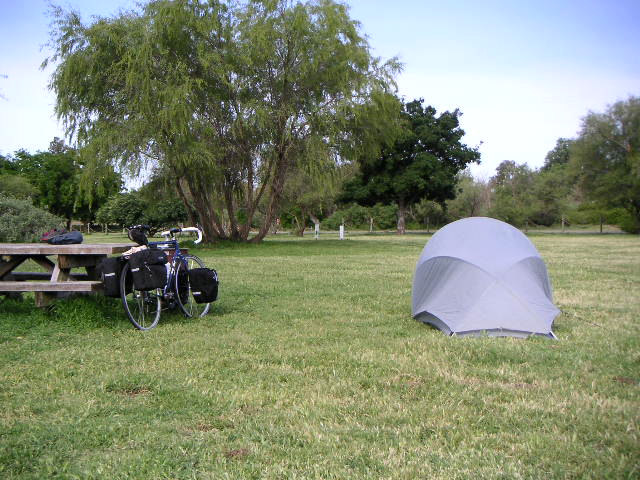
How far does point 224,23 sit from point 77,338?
21772 mm

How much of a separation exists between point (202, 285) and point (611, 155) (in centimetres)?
5308

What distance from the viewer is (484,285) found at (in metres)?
7.12

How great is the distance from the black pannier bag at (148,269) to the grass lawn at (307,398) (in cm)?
59

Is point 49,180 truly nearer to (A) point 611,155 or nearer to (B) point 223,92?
(B) point 223,92

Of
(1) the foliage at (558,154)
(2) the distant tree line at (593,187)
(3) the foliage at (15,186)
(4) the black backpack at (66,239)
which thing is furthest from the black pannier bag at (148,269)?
(1) the foliage at (558,154)

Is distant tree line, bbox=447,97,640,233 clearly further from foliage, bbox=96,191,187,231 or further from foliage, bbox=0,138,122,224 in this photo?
foliage, bbox=0,138,122,224

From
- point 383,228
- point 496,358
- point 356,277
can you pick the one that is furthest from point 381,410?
point 383,228

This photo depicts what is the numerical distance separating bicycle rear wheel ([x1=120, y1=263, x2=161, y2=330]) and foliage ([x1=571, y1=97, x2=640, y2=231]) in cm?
5044

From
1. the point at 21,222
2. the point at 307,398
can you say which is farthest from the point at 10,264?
the point at 21,222

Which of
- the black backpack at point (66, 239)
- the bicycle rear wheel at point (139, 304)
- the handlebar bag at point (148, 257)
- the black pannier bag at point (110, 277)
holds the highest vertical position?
the black backpack at point (66, 239)

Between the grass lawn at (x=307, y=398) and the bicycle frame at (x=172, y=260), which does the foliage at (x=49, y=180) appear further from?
the grass lawn at (x=307, y=398)

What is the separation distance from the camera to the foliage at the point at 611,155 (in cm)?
5112

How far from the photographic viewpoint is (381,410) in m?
4.30

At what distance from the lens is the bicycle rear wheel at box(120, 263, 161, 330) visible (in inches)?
284
